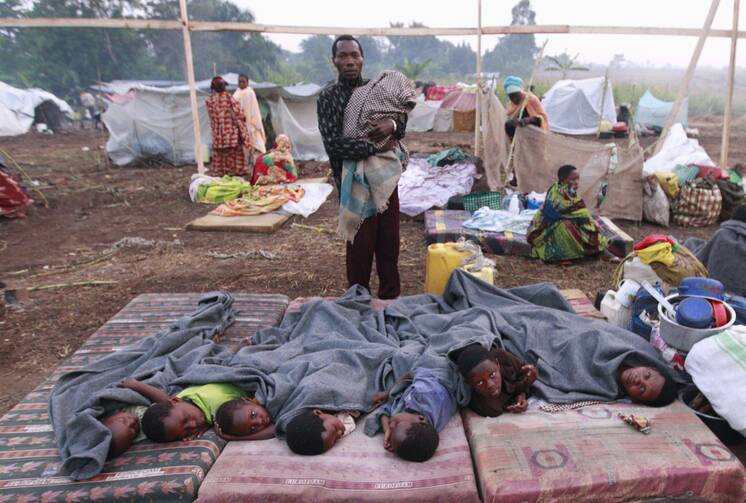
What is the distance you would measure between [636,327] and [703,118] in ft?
73.6

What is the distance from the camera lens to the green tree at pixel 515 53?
48094 mm

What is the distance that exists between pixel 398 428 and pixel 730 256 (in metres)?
2.64

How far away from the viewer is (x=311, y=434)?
2.02 metres

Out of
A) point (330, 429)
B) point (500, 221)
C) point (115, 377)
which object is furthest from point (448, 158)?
point (330, 429)

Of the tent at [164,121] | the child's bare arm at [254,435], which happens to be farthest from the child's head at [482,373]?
the tent at [164,121]

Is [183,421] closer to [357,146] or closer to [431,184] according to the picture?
[357,146]

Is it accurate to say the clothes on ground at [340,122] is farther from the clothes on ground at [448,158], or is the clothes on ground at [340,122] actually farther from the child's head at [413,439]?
the clothes on ground at [448,158]

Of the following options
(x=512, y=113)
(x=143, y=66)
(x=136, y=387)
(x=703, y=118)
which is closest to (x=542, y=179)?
(x=512, y=113)

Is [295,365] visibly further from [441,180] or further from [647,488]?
[441,180]

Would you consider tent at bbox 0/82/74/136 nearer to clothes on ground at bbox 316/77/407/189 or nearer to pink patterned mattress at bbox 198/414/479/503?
clothes on ground at bbox 316/77/407/189

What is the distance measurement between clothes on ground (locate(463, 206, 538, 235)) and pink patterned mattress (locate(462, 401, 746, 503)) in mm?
3495

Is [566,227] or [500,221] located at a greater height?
[566,227]

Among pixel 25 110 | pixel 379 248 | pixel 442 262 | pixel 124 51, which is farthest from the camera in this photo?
pixel 124 51

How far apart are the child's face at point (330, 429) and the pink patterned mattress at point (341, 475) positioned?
3 centimetres
